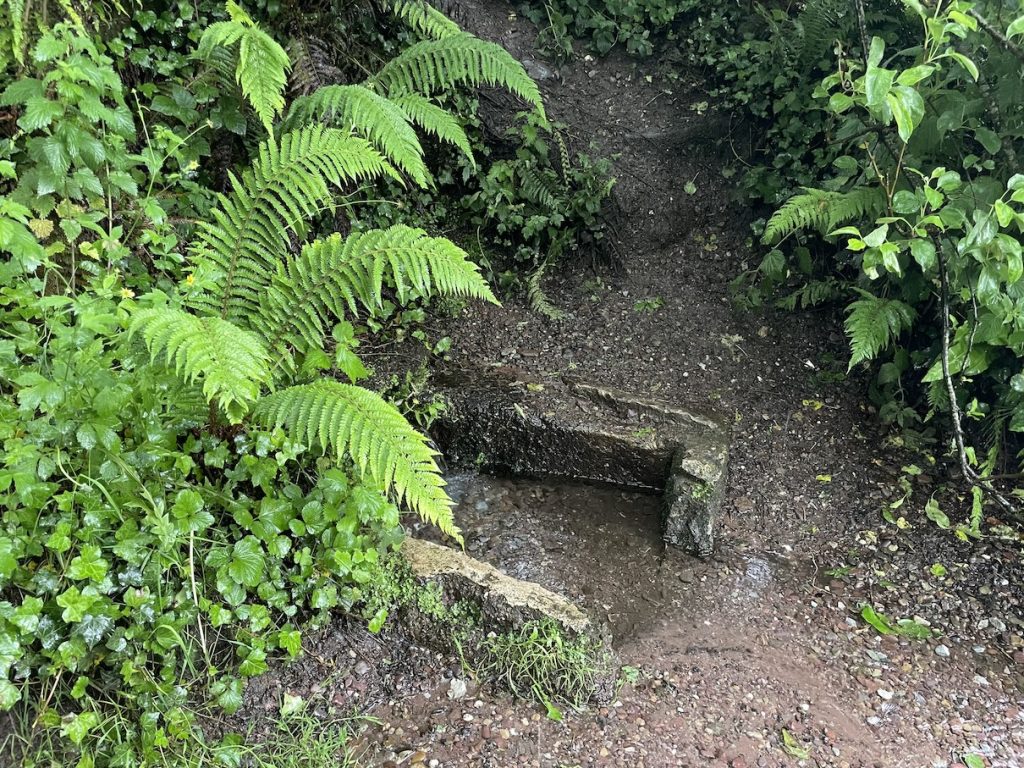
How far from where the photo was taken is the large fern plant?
6.57ft

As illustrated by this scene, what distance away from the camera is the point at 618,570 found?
304 centimetres

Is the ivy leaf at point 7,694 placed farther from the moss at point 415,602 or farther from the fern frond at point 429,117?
the fern frond at point 429,117

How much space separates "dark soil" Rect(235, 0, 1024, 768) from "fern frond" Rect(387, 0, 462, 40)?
90 cm

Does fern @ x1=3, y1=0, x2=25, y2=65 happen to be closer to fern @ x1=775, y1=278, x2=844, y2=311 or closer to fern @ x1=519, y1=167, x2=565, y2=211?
fern @ x1=519, y1=167, x2=565, y2=211

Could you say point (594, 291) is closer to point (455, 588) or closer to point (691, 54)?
point (691, 54)

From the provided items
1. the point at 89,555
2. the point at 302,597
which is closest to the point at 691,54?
the point at 302,597

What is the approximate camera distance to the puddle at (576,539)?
2.91 metres

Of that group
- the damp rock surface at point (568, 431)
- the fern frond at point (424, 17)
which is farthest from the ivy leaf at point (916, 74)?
the fern frond at point (424, 17)

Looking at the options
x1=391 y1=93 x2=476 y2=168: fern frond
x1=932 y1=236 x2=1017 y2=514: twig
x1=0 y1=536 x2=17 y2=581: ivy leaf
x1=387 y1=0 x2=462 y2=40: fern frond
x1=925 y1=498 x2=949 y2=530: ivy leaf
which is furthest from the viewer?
x1=387 y1=0 x2=462 y2=40: fern frond

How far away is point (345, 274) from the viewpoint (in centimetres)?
251

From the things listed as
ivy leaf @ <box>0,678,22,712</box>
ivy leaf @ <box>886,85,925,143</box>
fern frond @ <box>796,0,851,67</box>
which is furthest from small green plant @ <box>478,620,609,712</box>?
fern frond @ <box>796,0,851,67</box>

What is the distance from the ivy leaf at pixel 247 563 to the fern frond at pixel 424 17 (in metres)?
3.21

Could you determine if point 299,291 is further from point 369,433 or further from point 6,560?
point 6,560

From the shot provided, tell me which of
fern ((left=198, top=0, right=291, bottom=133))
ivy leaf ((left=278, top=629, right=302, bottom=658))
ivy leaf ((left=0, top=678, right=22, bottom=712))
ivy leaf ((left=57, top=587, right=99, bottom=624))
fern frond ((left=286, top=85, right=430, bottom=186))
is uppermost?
fern ((left=198, top=0, right=291, bottom=133))
